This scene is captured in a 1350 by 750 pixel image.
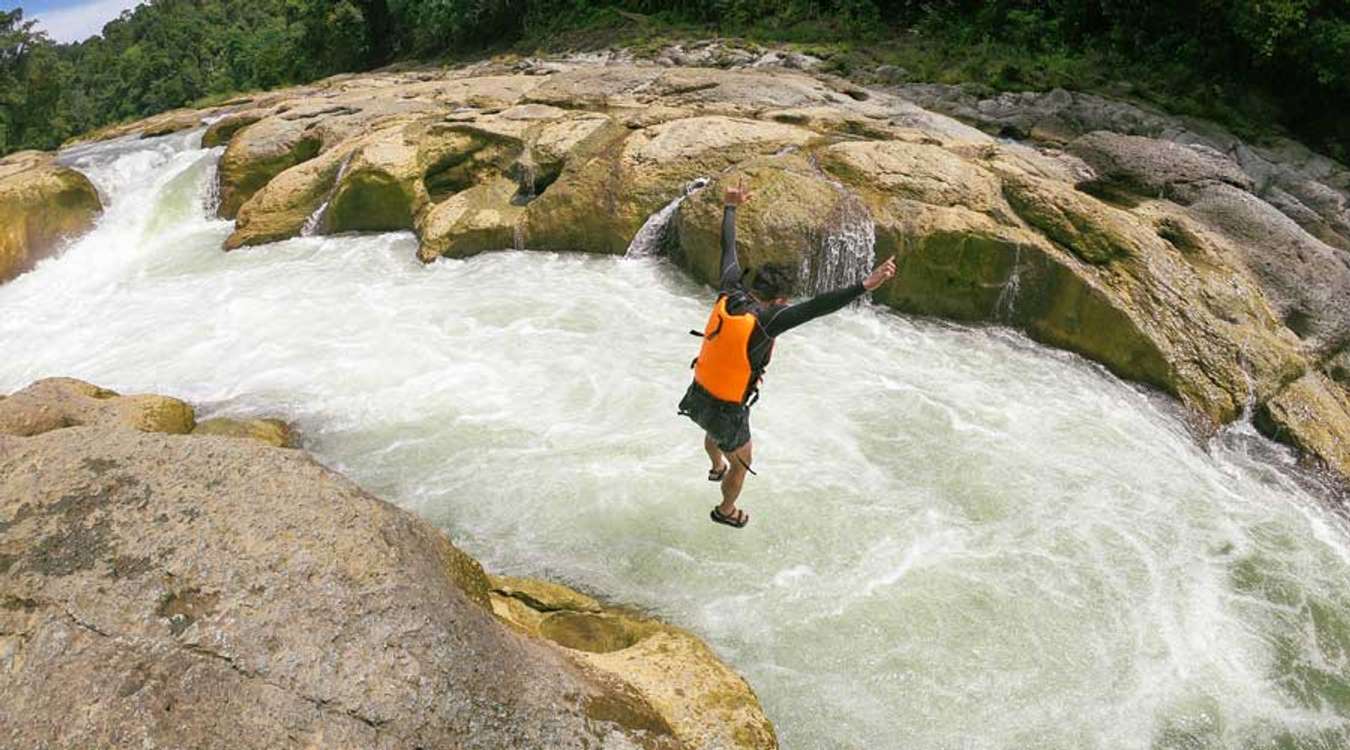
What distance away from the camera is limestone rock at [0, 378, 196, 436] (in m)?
5.63

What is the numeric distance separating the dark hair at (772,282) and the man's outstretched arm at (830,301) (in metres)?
0.18

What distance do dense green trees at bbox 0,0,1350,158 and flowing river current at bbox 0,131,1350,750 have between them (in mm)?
13439

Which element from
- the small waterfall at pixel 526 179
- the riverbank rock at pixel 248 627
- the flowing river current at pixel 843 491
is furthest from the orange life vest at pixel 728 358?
the small waterfall at pixel 526 179

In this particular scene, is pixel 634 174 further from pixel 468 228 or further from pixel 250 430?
pixel 250 430

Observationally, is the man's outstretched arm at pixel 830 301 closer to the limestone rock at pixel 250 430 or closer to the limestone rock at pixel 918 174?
the limestone rock at pixel 250 430

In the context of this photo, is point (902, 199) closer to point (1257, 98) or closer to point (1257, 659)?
point (1257, 659)

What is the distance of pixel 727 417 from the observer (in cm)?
472

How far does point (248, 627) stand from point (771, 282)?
3.04m

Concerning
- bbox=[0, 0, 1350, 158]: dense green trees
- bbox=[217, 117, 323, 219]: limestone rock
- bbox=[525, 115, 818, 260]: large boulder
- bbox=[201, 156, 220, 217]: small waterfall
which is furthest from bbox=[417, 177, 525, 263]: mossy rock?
bbox=[0, 0, 1350, 158]: dense green trees

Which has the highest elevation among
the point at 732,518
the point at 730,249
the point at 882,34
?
the point at 882,34

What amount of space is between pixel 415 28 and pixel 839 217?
84.0 feet

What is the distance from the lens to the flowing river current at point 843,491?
4.46 metres

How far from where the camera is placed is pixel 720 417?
475 centimetres

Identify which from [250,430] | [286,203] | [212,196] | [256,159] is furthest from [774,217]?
[212,196]
